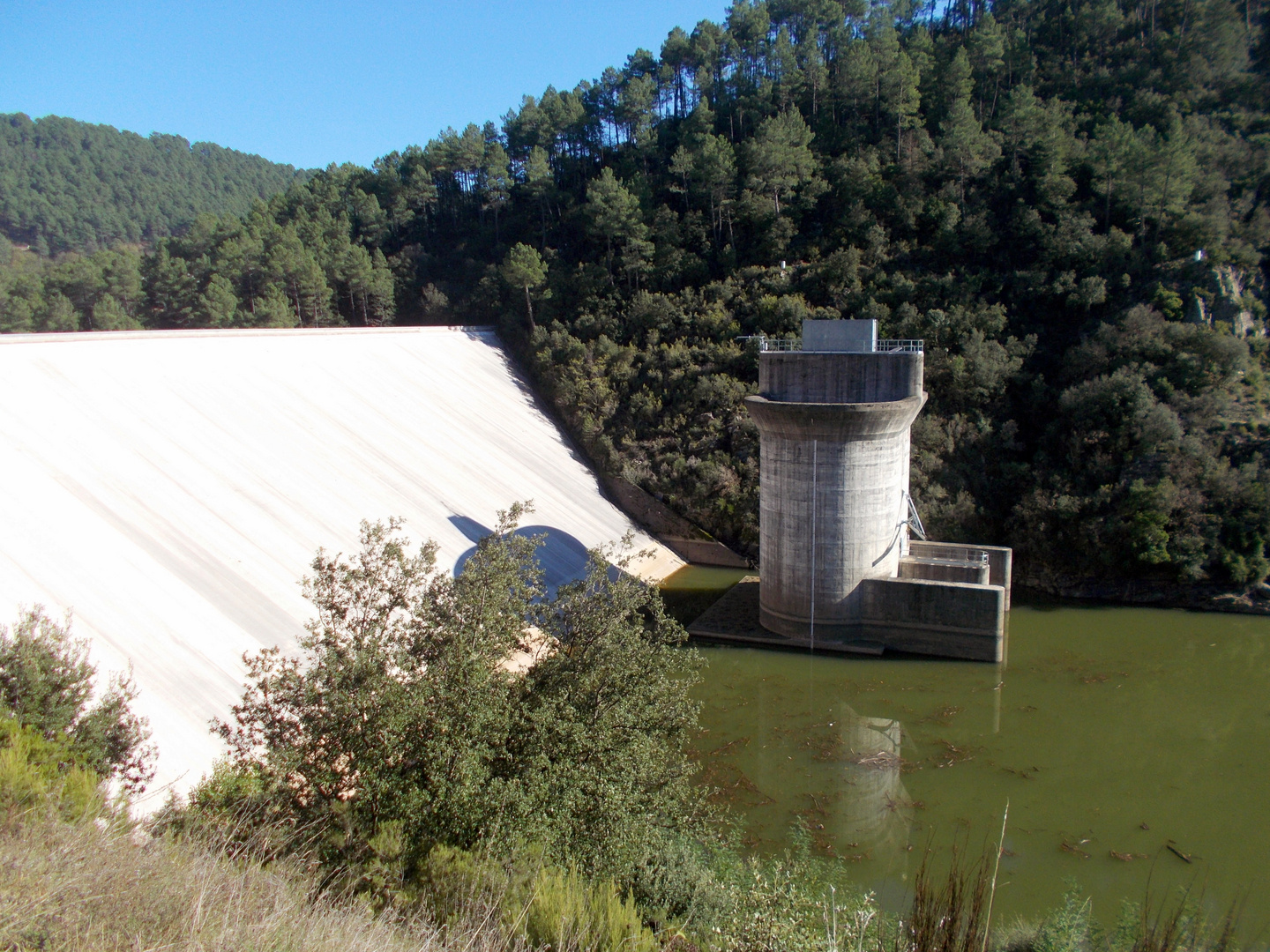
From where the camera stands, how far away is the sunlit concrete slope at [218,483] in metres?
14.2

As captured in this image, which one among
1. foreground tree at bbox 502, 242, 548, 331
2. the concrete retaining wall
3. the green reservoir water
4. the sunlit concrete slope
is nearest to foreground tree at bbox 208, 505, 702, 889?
the green reservoir water

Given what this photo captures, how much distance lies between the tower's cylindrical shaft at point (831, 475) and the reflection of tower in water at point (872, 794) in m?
4.08

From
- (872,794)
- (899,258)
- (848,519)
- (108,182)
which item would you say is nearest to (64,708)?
(872,794)

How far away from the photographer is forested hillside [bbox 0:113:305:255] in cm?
9594

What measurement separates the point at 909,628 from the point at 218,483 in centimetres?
1718

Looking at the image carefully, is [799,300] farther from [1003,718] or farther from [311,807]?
[311,807]

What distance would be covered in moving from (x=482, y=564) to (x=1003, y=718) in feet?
43.4

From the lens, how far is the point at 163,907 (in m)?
5.59

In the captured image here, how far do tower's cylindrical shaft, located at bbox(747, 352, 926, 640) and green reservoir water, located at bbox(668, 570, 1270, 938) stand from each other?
1.64m

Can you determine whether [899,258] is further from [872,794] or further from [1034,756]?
[872,794]

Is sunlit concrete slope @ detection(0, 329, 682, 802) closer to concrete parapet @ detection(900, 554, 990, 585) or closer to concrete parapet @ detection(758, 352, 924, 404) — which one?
concrete parapet @ detection(758, 352, 924, 404)

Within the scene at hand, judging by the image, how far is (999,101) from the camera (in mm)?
41156

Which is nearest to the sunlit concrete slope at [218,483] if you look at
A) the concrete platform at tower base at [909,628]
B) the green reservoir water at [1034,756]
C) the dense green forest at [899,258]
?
the dense green forest at [899,258]

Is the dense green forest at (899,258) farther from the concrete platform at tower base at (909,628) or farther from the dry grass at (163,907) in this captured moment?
the dry grass at (163,907)
